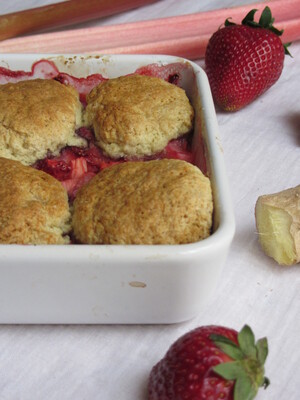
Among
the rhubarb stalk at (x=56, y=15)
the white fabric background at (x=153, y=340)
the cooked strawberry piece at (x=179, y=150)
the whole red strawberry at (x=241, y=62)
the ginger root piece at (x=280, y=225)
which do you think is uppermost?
the rhubarb stalk at (x=56, y=15)

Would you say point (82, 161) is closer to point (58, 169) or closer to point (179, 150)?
point (58, 169)

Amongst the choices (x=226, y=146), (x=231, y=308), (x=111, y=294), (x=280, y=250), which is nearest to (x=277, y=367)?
(x=231, y=308)

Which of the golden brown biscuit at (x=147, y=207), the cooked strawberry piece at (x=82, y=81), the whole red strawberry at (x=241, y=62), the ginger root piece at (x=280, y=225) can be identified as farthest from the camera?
the whole red strawberry at (x=241, y=62)

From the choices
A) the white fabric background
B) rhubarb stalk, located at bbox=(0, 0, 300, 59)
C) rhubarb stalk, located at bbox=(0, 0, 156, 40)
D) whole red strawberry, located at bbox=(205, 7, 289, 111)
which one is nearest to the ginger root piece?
the white fabric background

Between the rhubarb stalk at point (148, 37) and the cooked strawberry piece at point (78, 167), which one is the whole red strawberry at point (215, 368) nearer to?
the cooked strawberry piece at point (78, 167)

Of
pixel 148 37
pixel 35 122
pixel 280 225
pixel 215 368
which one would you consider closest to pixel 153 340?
pixel 215 368

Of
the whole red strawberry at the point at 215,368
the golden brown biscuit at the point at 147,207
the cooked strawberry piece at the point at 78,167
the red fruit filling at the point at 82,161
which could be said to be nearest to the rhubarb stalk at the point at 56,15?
the red fruit filling at the point at 82,161

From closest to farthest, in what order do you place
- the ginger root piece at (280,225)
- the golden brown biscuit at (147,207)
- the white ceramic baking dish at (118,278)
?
1. the white ceramic baking dish at (118,278)
2. the golden brown biscuit at (147,207)
3. the ginger root piece at (280,225)
